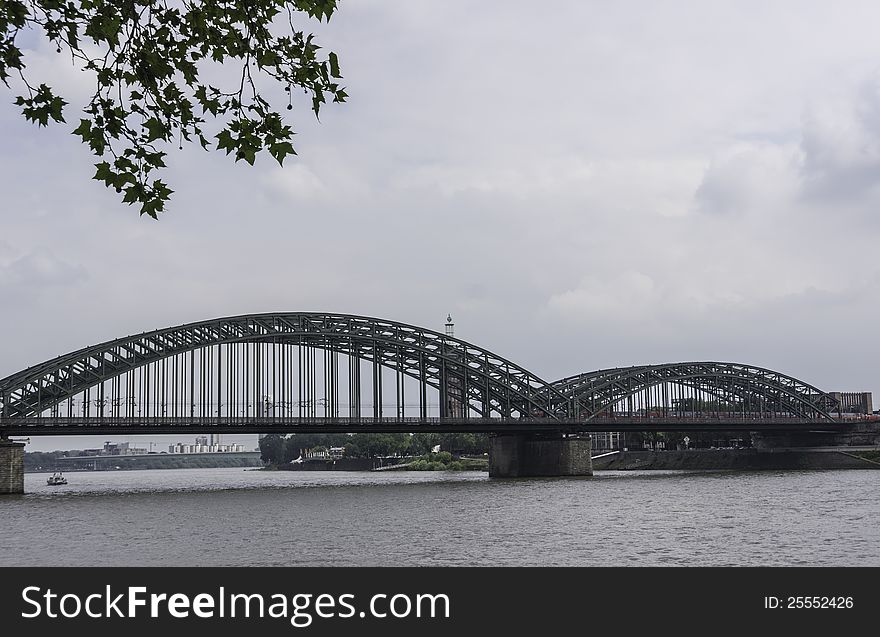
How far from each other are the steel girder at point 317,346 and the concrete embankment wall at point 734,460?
102 feet

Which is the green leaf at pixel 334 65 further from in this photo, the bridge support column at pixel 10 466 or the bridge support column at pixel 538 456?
the bridge support column at pixel 538 456

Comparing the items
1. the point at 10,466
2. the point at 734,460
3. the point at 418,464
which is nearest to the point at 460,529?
the point at 10,466

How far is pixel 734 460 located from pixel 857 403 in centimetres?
3128

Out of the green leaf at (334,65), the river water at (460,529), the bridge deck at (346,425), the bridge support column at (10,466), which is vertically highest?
the green leaf at (334,65)

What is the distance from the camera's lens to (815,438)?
448 feet

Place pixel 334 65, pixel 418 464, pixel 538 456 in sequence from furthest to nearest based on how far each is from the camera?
pixel 418 464, pixel 538 456, pixel 334 65

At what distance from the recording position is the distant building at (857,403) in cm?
15050

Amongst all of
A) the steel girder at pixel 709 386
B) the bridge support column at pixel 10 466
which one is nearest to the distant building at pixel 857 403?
the steel girder at pixel 709 386

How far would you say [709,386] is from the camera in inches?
5364

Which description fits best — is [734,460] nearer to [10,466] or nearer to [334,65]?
[10,466]

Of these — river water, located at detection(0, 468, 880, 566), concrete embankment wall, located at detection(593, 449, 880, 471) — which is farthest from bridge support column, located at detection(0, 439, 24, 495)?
concrete embankment wall, located at detection(593, 449, 880, 471)
